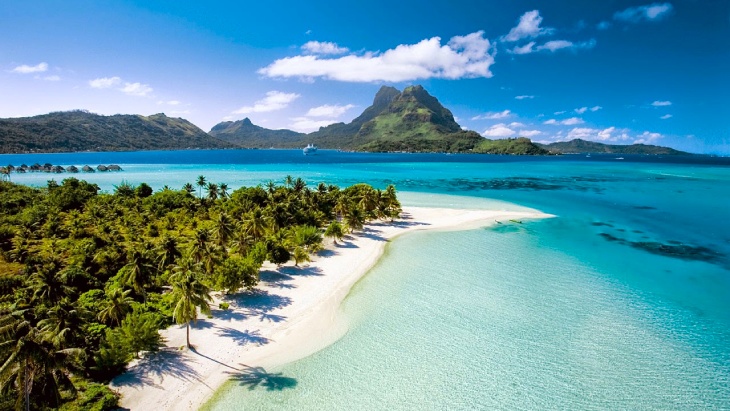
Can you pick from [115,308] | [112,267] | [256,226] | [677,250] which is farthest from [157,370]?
[677,250]

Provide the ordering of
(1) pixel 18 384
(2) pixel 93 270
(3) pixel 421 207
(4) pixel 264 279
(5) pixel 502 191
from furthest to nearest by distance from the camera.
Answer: (5) pixel 502 191 < (3) pixel 421 207 < (4) pixel 264 279 < (2) pixel 93 270 < (1) pixel 18 384

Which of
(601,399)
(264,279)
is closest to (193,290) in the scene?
(264,279)

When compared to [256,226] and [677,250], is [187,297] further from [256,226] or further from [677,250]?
[677,250]

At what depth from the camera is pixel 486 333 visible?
132 ft

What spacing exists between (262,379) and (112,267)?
3242 centimetres

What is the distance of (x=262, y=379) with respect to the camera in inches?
1276

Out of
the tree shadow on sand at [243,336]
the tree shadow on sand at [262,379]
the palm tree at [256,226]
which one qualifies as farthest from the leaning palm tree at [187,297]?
the palm tree at [256,226]

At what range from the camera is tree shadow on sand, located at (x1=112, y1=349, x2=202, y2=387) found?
30.8 metres

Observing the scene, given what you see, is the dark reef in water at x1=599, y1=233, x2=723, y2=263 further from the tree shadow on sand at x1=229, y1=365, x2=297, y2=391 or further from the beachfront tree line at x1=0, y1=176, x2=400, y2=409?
the tree shadow on sand at x1=229, y1=365, x2=297, y2=391

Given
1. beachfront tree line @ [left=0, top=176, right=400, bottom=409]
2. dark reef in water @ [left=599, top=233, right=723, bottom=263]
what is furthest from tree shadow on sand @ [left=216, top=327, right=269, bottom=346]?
dark reef in water @ [left=599, top=233, right=723, bottom=263]

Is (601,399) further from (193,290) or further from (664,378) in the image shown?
(193,290)

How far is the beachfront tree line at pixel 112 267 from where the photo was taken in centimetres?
2406

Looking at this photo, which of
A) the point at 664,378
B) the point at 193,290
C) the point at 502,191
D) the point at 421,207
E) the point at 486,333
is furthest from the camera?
the point at 502,191

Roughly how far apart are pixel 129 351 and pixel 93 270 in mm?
24187
